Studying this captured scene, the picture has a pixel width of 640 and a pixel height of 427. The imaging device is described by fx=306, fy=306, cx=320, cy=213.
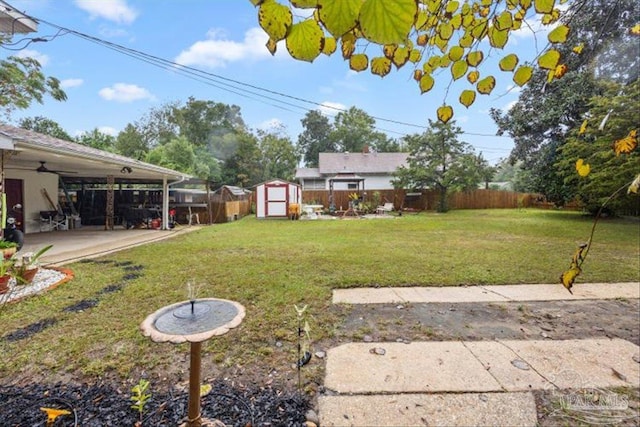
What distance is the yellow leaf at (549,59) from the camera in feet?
3.60

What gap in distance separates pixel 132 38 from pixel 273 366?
10312 millimetres

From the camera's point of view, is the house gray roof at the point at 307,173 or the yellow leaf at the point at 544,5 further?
the house gray roof at the point at 307,173

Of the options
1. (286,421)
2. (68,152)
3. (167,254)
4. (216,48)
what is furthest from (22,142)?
(216,48)

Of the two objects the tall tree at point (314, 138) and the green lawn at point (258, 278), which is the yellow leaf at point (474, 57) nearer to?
the green lawn at point (258, 278)

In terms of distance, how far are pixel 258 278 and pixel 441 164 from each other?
56.2 ft

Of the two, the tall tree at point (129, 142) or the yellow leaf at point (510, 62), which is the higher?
the tall tree at point (129, 142)

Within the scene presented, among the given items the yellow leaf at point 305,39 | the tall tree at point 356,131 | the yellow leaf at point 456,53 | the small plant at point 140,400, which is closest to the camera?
the yellow leaf at point 305,39

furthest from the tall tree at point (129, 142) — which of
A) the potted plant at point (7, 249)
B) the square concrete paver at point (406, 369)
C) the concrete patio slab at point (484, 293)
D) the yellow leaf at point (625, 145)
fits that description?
the yellow leaf at point (625, 145)

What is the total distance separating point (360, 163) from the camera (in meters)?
27.4

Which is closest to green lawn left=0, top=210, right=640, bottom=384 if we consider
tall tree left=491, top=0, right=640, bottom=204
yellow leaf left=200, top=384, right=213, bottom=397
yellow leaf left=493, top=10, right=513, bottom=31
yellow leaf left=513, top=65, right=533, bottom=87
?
yellow leaf left=200, top=384, right=213, bottom=397

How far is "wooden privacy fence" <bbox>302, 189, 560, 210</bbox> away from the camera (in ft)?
68.0

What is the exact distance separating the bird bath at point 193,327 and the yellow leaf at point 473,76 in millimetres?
1697

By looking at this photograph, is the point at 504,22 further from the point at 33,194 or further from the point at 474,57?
the point at 33,194

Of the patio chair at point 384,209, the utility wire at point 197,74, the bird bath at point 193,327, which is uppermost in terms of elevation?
the utility wire at point 197,74
